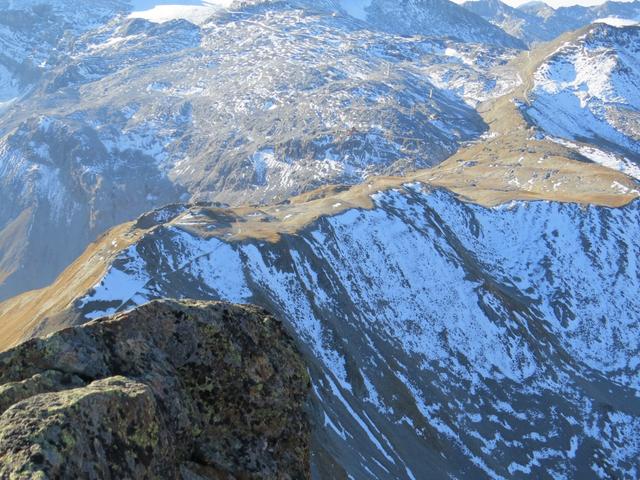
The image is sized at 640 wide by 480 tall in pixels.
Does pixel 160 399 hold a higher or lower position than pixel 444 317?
higher

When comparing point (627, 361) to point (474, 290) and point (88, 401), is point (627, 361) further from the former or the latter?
point (88, 401)

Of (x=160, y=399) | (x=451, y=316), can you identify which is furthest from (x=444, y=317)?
(x=160, y=399)

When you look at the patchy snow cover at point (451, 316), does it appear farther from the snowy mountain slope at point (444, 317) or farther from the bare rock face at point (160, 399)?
the bare rock face at point (160, 399)

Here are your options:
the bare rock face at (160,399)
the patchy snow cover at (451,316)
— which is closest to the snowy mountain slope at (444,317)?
the patchy snow cover at (451,316)

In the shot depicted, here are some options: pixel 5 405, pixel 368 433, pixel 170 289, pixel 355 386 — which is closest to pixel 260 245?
pixel 170 289

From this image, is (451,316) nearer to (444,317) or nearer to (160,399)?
(444,317)
